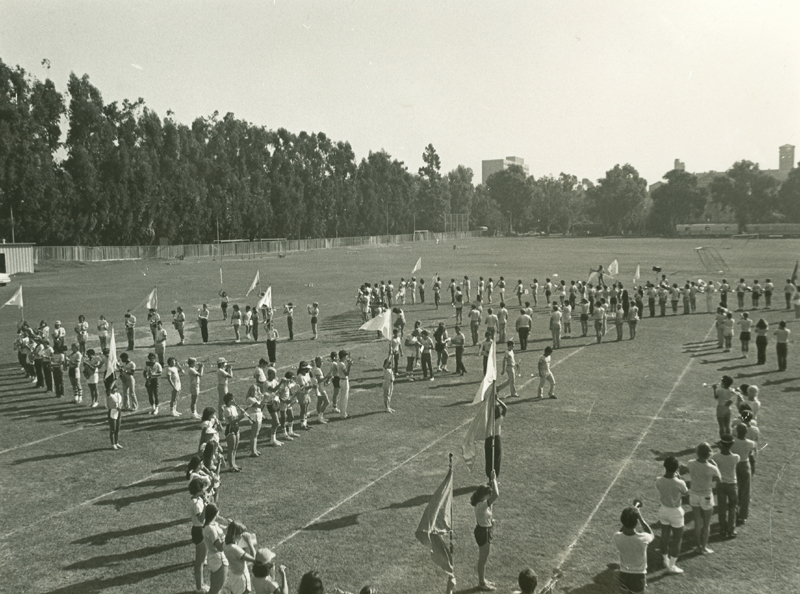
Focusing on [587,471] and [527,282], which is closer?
[587,471]

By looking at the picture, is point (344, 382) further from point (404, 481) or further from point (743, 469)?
point (743, 469)

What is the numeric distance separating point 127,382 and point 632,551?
47.3 ft

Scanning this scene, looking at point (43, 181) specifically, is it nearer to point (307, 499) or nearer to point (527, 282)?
point (527, 282)

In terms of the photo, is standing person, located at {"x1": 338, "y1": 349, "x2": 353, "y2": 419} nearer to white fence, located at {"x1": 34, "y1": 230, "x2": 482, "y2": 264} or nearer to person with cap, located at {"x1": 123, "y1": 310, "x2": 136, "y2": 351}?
person with cap, located at {"x1": 123, "y1": 310, "x2": 136, "y2": 351}

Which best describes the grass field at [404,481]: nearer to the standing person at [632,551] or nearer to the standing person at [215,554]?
the standing person at [215,554]

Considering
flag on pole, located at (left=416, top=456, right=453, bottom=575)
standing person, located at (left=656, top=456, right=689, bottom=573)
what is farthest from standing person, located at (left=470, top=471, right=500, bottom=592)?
standing person, located at (left=656, top=456, right=689, bottom=573)

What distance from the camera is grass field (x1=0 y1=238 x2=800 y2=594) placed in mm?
9773

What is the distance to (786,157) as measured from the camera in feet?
565

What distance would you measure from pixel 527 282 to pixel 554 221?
121m

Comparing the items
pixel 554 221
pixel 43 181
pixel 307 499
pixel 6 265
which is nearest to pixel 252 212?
pixel 43 181

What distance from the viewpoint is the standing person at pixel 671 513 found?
9.45m

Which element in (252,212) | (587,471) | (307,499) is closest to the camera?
(307,499)

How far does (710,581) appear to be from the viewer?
30.3 ft

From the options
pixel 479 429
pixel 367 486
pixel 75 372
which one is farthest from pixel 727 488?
pixel 75 372
